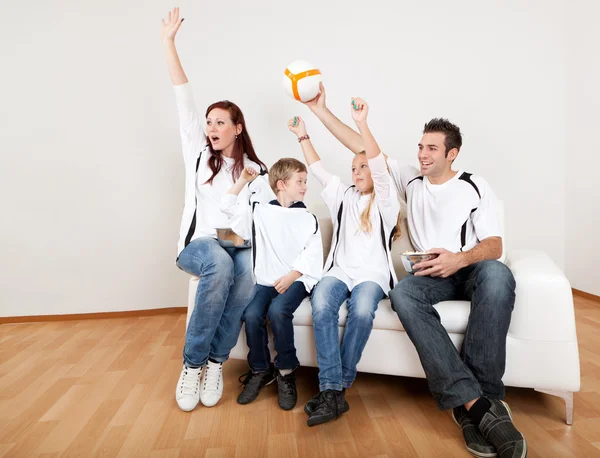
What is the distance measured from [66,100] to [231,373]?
2.16 meters

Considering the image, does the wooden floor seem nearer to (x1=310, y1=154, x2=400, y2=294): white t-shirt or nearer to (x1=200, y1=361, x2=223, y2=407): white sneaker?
(x1=200, y1=361, x2=223, y2=407): white sneaker

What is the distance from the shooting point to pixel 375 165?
186 centimetres

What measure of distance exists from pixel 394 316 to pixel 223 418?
74 cm

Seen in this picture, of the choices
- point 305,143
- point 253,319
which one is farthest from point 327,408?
point 305,143

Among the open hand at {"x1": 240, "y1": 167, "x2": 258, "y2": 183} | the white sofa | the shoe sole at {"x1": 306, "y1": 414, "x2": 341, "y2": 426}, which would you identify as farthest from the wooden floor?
the open hand at {"x1": 240, "y1": 167, "x2": 258, "y2": 183}

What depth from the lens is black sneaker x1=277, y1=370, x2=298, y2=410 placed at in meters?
1.81

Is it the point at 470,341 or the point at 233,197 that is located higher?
the point at 233,197

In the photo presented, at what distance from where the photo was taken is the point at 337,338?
5.80ft

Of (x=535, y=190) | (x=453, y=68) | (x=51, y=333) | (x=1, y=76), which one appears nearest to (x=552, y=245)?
(x=535, y=190)

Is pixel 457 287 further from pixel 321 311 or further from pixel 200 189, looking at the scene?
pixel 200 189

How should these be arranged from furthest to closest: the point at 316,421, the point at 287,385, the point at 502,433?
the point at 287,385
the point at 316,421
the point at 502,433

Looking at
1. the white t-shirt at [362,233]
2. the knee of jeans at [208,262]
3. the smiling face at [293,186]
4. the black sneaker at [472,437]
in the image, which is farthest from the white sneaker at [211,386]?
the black sneaker at [472,437]

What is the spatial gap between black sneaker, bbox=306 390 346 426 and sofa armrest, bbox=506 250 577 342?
665 millimetres

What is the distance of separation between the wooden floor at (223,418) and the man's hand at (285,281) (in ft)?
1.44
